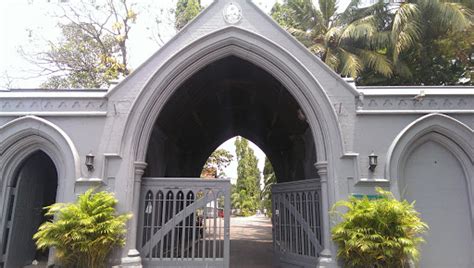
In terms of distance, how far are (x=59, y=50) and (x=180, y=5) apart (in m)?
6.73

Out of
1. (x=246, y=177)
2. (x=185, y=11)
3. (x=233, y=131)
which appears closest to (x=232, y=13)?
(x=233, y=131)

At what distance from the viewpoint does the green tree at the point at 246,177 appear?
37750mm

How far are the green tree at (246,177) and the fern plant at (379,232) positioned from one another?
32212mm

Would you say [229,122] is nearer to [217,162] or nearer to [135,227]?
[135,227]

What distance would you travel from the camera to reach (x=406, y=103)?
675 cm

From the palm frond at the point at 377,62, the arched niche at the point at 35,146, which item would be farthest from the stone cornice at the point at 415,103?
the arched niche at the point at 35,146

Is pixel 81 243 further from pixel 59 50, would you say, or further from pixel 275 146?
pixel 59 50

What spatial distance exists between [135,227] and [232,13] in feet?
17.4

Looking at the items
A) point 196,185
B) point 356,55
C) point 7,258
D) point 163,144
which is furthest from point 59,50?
point 356,55

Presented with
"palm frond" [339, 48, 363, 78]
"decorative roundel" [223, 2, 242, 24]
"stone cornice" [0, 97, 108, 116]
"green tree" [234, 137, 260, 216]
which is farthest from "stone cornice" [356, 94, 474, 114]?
"green tree" [234, 137, 260, 216]

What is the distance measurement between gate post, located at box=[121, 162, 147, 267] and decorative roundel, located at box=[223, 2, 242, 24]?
3889mm

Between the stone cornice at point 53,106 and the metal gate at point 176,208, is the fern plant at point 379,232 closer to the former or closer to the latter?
the metal gate at point 176,208

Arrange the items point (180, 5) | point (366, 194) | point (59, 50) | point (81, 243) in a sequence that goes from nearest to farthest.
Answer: point (81, 243)
point (366, 194)
point (59, 50)
point (180, 5)

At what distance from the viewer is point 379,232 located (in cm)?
552
